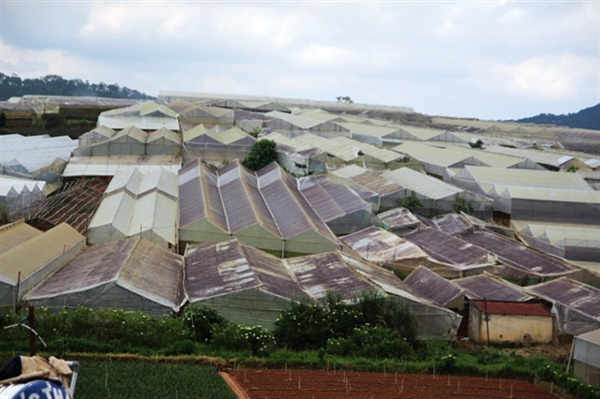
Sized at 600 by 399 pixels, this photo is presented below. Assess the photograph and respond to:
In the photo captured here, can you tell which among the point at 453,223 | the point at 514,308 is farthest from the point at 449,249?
the point at 514,308

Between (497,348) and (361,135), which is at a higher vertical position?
(361,135)

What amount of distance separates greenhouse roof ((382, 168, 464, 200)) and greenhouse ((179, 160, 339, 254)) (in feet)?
15.4

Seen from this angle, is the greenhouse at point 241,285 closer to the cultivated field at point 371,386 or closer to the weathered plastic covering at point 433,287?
the cultivated field at point 371,386

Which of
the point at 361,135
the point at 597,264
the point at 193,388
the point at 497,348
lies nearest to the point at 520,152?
the point at 361,135

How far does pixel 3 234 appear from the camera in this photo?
19.1m

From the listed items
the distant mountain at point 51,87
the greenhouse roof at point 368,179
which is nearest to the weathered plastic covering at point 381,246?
the greenhouse roof at point 368,179

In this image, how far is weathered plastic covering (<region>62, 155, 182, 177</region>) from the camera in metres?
32.8

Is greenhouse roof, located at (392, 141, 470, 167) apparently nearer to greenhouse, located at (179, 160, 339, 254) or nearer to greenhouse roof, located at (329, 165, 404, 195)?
greenhouse roof, located at (329, 165, 404, 195)

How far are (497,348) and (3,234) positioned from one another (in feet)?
41.9

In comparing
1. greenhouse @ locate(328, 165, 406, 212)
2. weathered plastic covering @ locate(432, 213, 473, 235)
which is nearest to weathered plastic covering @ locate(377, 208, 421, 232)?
greenhouse @ locate(328, 165, 406, 212)

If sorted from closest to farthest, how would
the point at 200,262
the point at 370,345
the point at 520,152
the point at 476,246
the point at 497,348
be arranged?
the point at 370,345 < the point at 497,348 < the point at 200,262 < the point at 476,246 < the point at 520,152

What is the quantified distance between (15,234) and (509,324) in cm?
1292

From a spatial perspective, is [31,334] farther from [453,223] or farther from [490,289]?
[453,223]

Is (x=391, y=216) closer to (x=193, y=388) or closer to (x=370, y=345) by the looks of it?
(x=370, y=345)
